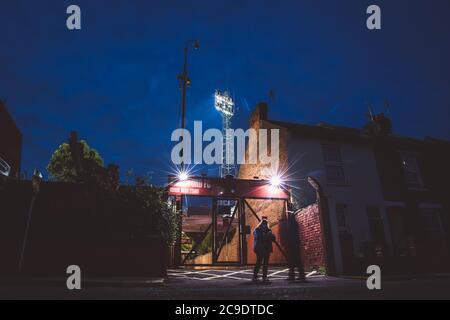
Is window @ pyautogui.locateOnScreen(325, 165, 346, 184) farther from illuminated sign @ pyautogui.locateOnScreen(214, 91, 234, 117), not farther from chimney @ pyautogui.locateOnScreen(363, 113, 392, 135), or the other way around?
illuminated sign @ pyautogui.locateOnScreen(214, 91, 234, 117)

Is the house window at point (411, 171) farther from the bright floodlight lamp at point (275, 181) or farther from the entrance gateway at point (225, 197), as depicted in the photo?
the bright floodlight lamp at point (275, 181)

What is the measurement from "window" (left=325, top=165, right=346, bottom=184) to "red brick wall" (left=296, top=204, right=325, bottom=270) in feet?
11.2

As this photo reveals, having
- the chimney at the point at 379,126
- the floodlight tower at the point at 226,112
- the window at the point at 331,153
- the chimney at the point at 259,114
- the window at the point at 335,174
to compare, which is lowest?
the window at the point at 335,174

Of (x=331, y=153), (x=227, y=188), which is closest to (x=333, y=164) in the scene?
(x=331, y=153)

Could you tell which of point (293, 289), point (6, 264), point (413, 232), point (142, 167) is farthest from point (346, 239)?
point (142, 167)

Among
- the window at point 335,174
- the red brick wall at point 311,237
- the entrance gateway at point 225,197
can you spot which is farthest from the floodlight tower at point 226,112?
the red brick wall at point 311,237

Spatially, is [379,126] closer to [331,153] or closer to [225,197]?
[331,153]

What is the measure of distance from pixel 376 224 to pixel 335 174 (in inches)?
125

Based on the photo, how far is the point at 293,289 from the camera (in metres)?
7.80

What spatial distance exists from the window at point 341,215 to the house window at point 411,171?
5006mm

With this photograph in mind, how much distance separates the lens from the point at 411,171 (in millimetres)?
19375

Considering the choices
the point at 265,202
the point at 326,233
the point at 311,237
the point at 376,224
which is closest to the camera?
the point at 326,233

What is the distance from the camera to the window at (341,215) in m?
16.5

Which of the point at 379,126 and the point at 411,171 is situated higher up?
the point at 379,126
